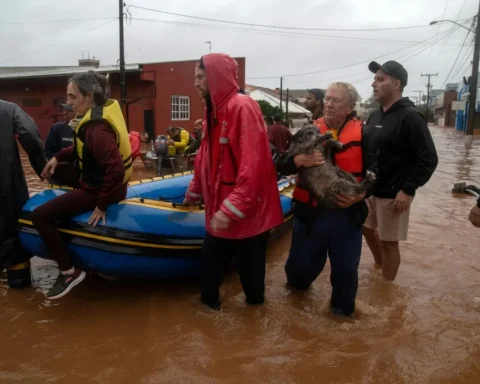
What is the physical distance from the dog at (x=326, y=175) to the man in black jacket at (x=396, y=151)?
51cm

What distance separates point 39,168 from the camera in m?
4.04

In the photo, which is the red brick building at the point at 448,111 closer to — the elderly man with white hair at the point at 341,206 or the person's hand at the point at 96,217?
the elderly man with white hair at the point at 341,206

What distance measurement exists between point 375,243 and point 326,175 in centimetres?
162

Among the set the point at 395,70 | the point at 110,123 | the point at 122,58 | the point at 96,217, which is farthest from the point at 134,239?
the point at 122,58

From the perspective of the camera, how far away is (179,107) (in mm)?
25188

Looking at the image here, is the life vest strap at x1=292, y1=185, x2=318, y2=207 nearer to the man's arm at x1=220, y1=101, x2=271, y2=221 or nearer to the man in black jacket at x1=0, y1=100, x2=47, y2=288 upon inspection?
the man's arm at x1=220, y1=101, x2=271, y2=221

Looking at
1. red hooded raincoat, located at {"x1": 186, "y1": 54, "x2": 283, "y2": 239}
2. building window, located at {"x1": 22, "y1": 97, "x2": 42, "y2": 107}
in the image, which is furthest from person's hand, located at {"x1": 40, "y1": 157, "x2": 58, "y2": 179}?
building window, located at {"x1": 22, "y1": 97, "x2": 42, "y2": 107}

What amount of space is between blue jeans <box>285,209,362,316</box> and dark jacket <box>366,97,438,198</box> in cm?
60

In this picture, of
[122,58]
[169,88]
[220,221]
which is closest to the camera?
[220,221]

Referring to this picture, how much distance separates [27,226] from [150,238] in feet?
3.43

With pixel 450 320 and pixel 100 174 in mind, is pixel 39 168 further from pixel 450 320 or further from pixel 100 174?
pixel 450 320

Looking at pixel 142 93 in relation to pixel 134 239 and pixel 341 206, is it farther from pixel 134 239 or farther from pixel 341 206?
pixel 341 206

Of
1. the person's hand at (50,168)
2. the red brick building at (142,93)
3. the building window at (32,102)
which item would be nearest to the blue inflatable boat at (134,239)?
the person's hand at (50,168)

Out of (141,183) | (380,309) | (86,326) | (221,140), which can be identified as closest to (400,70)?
(221,140)
